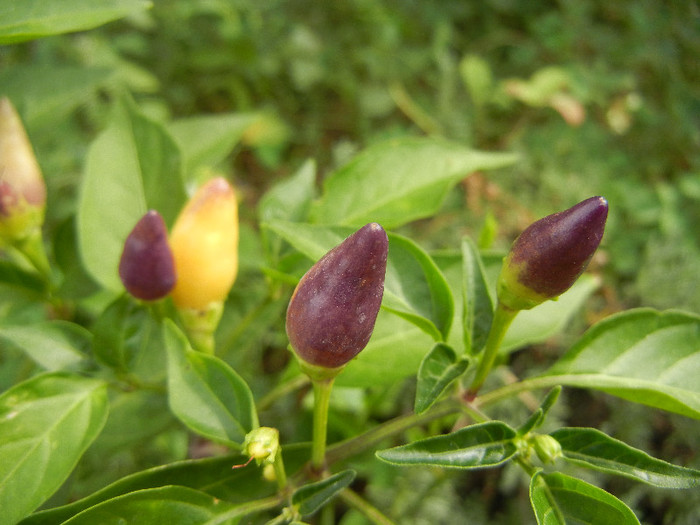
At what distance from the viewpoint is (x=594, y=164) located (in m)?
1.67

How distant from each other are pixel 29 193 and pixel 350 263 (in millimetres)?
495

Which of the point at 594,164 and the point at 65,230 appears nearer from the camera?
the point at 65,230

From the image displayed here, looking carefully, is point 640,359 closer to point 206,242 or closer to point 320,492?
point 320,492

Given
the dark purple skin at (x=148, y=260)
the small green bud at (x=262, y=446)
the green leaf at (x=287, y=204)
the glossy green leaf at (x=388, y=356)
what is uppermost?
the dark purple skin at (x=148, y=260)

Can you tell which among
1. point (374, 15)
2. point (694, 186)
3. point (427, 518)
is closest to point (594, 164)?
point (694, 186)

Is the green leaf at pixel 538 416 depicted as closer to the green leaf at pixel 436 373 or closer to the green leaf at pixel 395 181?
the green leaf at pixel 436 373

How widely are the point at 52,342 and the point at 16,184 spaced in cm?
20

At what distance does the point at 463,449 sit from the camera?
497mm

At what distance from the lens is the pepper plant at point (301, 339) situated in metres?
0.47

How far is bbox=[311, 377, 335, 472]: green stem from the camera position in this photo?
52cm

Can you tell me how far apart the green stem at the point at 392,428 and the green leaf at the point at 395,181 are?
0.26 meters

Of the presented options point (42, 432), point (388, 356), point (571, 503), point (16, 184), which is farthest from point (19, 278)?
point (571, 503)

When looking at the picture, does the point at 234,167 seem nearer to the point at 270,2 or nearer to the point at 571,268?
the point at 270,2

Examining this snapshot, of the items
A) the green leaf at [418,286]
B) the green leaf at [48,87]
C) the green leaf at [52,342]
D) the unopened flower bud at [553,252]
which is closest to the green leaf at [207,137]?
the green leaf at [48,87]
